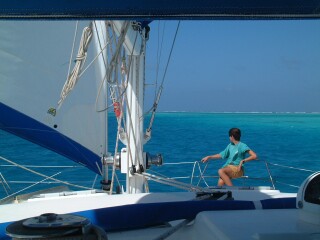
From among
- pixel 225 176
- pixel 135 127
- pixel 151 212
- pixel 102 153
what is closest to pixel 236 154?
pixel 225 176

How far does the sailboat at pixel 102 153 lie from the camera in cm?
172

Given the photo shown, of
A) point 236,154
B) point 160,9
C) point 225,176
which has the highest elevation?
point 160,9

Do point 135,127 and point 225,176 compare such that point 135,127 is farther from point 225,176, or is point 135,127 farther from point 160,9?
point 160,9

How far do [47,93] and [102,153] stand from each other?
31.5 inches

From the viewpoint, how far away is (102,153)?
4.37 metres

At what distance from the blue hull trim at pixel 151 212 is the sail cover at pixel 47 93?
1.42 meters

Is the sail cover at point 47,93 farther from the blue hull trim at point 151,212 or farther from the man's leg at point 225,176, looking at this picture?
the blue hull trim at point 151,212

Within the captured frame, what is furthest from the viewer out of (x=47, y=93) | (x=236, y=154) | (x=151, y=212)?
(x=236, y=154)

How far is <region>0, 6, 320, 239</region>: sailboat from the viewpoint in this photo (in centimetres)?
172

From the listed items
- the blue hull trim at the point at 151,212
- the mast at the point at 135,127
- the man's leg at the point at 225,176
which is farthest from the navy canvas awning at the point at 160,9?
the man's leg at the point at 225,176

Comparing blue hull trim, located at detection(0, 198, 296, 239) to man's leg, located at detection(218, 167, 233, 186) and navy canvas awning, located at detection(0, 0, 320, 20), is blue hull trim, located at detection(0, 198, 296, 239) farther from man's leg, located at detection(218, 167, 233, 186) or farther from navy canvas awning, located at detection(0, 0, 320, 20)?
man's leg, located at detection(218, 167, 233, 186)

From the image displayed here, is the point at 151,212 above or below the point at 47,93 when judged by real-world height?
below

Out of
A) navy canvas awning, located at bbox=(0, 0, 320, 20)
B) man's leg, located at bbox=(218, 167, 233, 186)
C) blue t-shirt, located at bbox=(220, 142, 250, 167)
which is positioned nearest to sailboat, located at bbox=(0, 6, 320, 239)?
navy canvas awning, located at bbox=(0, 0, 320, 20)

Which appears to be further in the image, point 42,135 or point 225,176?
point 225,176
